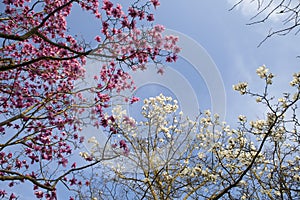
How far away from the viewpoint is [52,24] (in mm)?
5023

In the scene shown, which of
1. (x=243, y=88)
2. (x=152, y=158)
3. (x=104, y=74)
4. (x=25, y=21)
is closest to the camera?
(x=243, y=88)

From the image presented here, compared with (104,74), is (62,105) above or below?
below

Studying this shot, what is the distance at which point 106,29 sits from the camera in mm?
4242

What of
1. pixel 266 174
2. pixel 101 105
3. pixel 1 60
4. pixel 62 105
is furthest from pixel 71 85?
pixel 266 174

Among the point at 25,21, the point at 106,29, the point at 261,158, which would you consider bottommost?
the point at 261,158

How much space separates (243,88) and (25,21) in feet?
12.0

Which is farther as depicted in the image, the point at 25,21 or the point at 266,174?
the point at 266,174

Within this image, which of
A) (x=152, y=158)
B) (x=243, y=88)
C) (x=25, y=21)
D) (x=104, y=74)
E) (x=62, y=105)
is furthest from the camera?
(x=152, y=158)

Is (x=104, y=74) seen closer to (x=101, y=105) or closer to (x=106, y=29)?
(x=101, y=105)

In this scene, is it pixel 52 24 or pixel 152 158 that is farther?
pixel 152 158

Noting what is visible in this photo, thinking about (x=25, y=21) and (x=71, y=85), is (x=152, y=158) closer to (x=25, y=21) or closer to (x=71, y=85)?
(x=71, y=85)

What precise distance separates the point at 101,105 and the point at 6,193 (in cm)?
221

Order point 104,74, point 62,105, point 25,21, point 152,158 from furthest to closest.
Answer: point 152,158, point 104,74, point 62,105, point 25,21

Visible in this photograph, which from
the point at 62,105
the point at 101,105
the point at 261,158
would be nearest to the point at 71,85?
the point at 62,105
